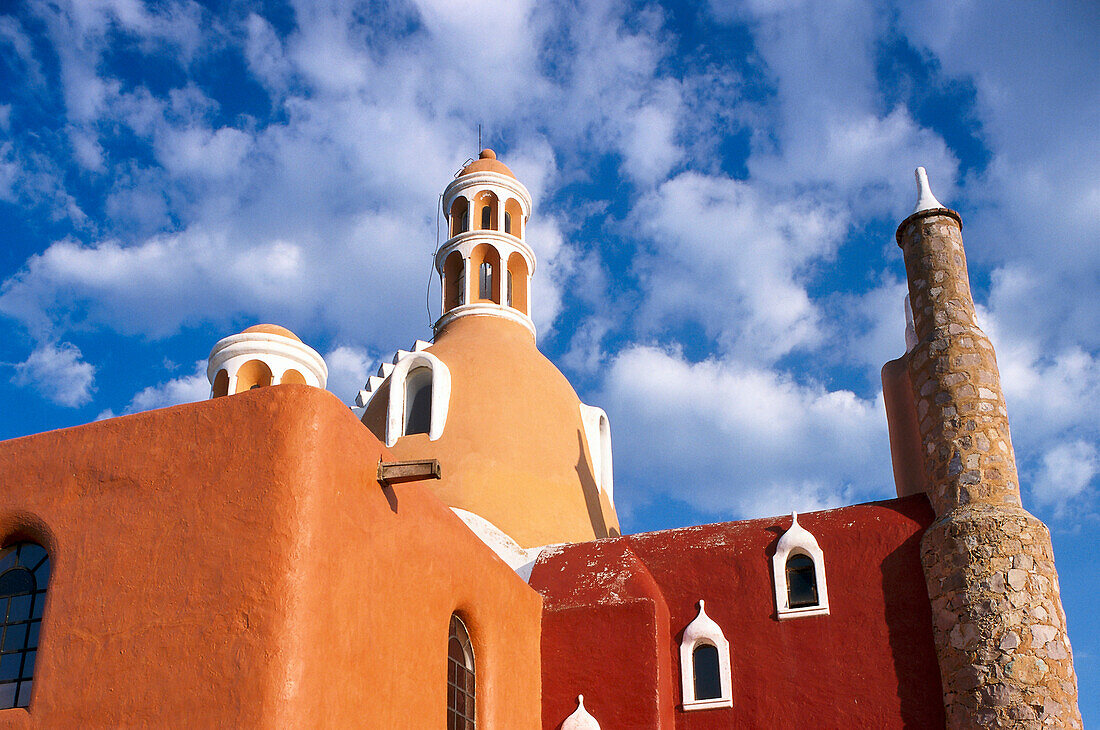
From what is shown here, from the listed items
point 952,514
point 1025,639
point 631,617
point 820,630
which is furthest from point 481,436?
point 1025,639

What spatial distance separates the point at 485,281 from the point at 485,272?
0.59 feet

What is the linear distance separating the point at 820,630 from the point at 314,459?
607 cm

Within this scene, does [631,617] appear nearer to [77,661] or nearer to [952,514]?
[952,514]

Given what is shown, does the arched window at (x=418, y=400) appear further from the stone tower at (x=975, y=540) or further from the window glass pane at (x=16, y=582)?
the window glass pane at (x=16, y=582)

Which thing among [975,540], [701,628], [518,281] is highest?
[518,281]

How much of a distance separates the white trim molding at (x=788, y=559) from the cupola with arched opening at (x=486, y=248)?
7087mm

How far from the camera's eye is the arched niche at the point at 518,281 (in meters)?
17.8

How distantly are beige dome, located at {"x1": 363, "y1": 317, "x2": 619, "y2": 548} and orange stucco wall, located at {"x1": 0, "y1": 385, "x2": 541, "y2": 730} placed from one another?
5.05 meters

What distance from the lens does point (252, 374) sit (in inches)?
591

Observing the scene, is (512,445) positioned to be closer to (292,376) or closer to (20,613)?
(292,376)

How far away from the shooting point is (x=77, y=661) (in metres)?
7.15

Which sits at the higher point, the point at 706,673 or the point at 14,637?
the point at 706,673

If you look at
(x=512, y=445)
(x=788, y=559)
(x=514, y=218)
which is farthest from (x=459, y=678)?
(x=514, y=218)

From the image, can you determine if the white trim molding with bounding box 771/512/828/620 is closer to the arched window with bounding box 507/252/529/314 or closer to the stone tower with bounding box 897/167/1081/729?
the stone tower with bounding box 897/167/1081/729
